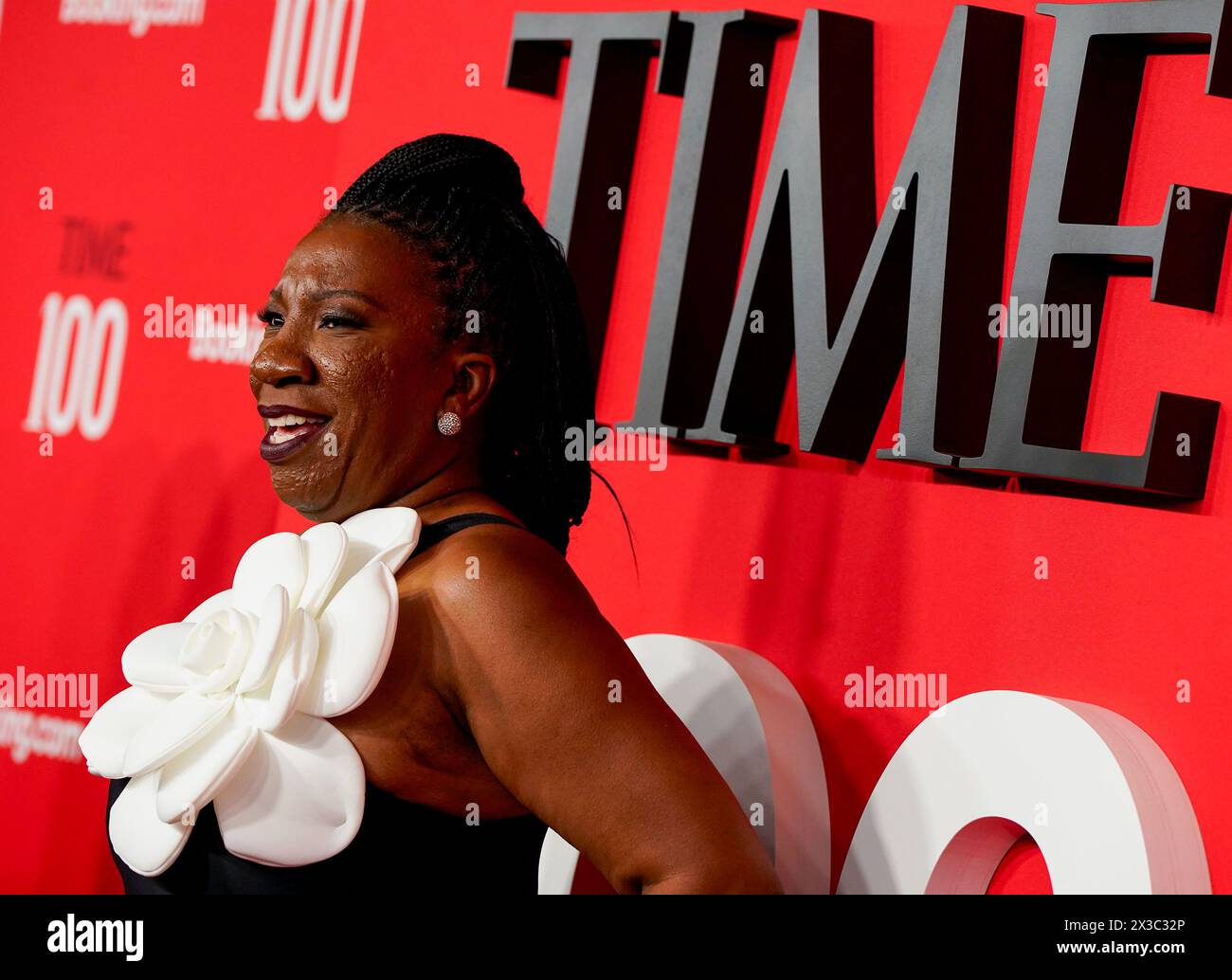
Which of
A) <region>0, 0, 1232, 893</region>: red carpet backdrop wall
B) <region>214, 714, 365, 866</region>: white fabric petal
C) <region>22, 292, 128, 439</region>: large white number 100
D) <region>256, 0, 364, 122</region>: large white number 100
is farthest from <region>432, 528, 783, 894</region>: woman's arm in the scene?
<region>22, 292, 128, 439</region>: large white number 100

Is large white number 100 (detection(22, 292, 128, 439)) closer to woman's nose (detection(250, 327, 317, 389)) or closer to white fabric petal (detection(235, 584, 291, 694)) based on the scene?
woman's nose (detection(250, 327, 317, 389))

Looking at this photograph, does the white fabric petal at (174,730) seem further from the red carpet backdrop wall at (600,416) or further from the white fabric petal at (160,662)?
the red carpet backdrop wall at (600,416)

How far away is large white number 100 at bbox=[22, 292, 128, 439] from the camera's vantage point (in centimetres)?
285

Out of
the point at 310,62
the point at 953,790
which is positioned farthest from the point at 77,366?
the point at 953,790

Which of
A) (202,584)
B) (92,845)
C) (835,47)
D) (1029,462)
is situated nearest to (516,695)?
(1029,462)

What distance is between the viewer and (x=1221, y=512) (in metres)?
1.54

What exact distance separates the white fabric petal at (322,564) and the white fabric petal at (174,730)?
0.12m

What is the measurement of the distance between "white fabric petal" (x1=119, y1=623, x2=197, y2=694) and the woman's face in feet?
0.66

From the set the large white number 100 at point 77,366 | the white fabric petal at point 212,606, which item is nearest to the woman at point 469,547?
the white fabric petal at point 212,606

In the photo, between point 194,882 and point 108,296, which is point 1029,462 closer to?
point 194,882

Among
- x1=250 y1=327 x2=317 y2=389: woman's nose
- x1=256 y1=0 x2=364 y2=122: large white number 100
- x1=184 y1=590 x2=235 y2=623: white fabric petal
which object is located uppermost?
x1=256 y1=0 x2=364 y2=122: large white number 100

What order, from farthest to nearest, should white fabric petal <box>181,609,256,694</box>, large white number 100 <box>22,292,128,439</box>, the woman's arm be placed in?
1. large white number 100 <box>22,292,128,439</box>
2. white fabric petal <box>181,609,256,694</box>
3. the woman's arm

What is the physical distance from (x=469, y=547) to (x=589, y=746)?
0.71ft

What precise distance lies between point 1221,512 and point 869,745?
544 millimetres
